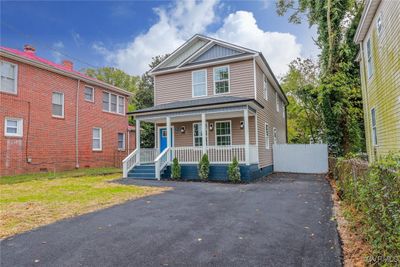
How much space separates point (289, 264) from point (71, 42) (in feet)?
82.4

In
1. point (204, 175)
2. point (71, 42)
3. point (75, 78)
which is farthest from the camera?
point (71, 42)

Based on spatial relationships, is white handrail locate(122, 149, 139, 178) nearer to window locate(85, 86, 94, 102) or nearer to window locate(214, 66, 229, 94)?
window locate(214, 66, 229, 94)

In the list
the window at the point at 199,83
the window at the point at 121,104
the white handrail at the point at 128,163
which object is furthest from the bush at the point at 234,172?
the window at the point at 121,104

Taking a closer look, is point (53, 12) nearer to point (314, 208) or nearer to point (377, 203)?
point (314, 208)

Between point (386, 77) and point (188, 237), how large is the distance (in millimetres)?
8172

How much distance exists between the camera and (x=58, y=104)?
15.9 metres

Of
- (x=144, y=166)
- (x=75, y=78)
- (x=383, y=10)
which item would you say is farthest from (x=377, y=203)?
(x=75, y=78)

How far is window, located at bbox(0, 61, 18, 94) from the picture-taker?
12.9m

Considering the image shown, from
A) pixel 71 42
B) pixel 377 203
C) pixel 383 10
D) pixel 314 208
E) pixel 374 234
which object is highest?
pixel 71 42

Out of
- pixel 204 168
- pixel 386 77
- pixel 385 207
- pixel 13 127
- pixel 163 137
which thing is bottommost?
pixel 204 168

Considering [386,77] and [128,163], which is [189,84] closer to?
[128,163]

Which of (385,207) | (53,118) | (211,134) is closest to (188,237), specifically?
(385,207)

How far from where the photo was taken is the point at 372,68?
9.99 meters

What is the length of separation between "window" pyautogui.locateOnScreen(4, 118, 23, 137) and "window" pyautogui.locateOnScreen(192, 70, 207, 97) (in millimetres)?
9443
